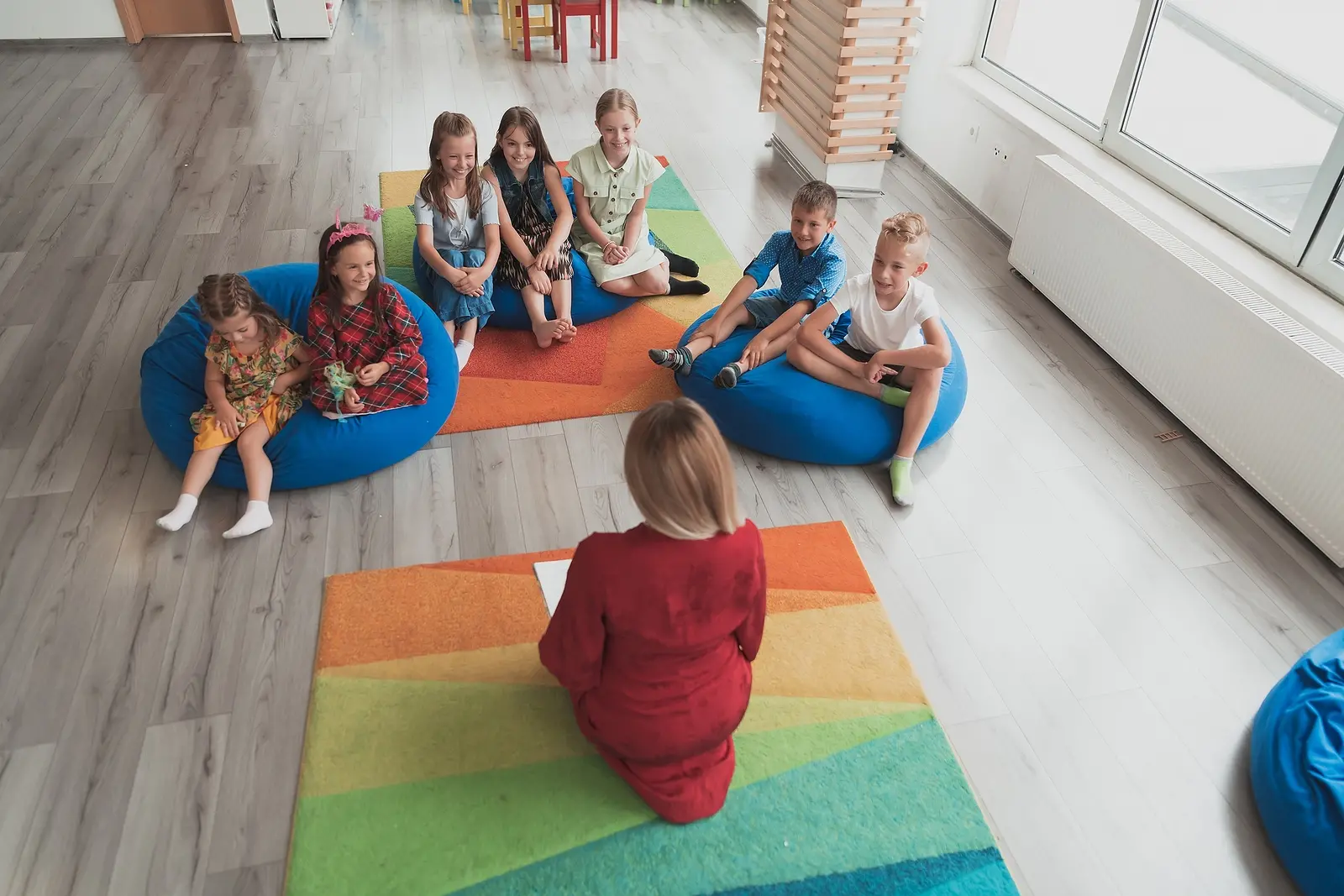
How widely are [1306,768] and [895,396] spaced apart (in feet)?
4.79

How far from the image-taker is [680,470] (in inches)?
64.5

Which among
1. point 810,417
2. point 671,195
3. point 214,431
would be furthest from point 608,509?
point 671,195

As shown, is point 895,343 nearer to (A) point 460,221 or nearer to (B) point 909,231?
(B) point 909,231

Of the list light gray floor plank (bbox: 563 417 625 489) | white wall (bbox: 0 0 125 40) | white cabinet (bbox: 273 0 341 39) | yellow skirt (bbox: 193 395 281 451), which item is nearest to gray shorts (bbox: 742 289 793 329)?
light gray floor plank (bbox: 563 417 625 489)

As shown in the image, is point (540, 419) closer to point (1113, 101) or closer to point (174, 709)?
point (174, 709)

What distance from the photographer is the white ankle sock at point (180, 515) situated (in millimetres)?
2680

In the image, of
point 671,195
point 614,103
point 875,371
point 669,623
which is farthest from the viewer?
point 671,195

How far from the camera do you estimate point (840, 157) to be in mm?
4715

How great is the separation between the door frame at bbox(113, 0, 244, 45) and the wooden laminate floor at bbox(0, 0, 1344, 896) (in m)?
2.16

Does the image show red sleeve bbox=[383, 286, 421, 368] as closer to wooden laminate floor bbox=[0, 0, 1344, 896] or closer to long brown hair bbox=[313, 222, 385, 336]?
long brown hair bbox=[313, 222, 385, 336]

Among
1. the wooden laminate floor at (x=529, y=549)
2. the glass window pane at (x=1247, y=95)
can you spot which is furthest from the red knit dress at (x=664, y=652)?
the glass window pane at (x=1247, y=95)

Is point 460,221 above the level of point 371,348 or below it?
above

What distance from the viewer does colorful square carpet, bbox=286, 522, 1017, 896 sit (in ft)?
6.43

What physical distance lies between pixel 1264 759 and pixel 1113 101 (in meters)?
2.79
